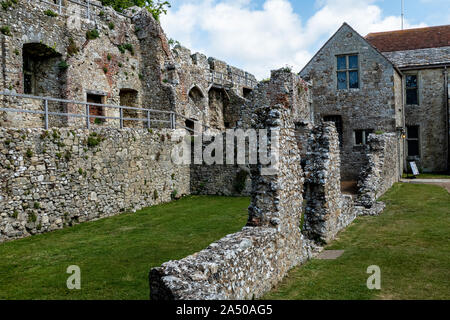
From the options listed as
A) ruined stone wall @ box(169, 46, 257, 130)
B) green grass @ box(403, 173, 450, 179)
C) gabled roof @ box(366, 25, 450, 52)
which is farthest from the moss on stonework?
gabled roof @ box(366, 25, 450, 52)

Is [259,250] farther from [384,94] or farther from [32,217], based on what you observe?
[384,94]

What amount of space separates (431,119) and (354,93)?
290 inches

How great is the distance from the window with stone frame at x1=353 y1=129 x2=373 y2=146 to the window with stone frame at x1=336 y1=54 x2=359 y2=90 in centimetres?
279

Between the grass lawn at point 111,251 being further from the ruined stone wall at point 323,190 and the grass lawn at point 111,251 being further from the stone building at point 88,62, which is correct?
the stone building at point 88,62

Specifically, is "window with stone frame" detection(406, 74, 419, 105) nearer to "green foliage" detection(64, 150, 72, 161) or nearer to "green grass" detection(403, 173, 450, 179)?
"green grass" detection(403, 173, 450, 179)

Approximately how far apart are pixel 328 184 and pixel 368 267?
3207mm

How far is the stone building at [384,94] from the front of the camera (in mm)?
24438

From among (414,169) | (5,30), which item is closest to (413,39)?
(414,169)

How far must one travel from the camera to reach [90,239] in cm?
1107

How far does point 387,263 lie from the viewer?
8250mm

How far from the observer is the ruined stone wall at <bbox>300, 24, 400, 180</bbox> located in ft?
79.6

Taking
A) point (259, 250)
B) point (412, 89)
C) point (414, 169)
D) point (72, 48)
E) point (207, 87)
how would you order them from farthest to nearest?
point (412, 89)
point (207, 87)
point (414, 169)
point (72, 48)
point (259, 250)

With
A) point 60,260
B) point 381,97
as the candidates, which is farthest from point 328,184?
point 381,97
